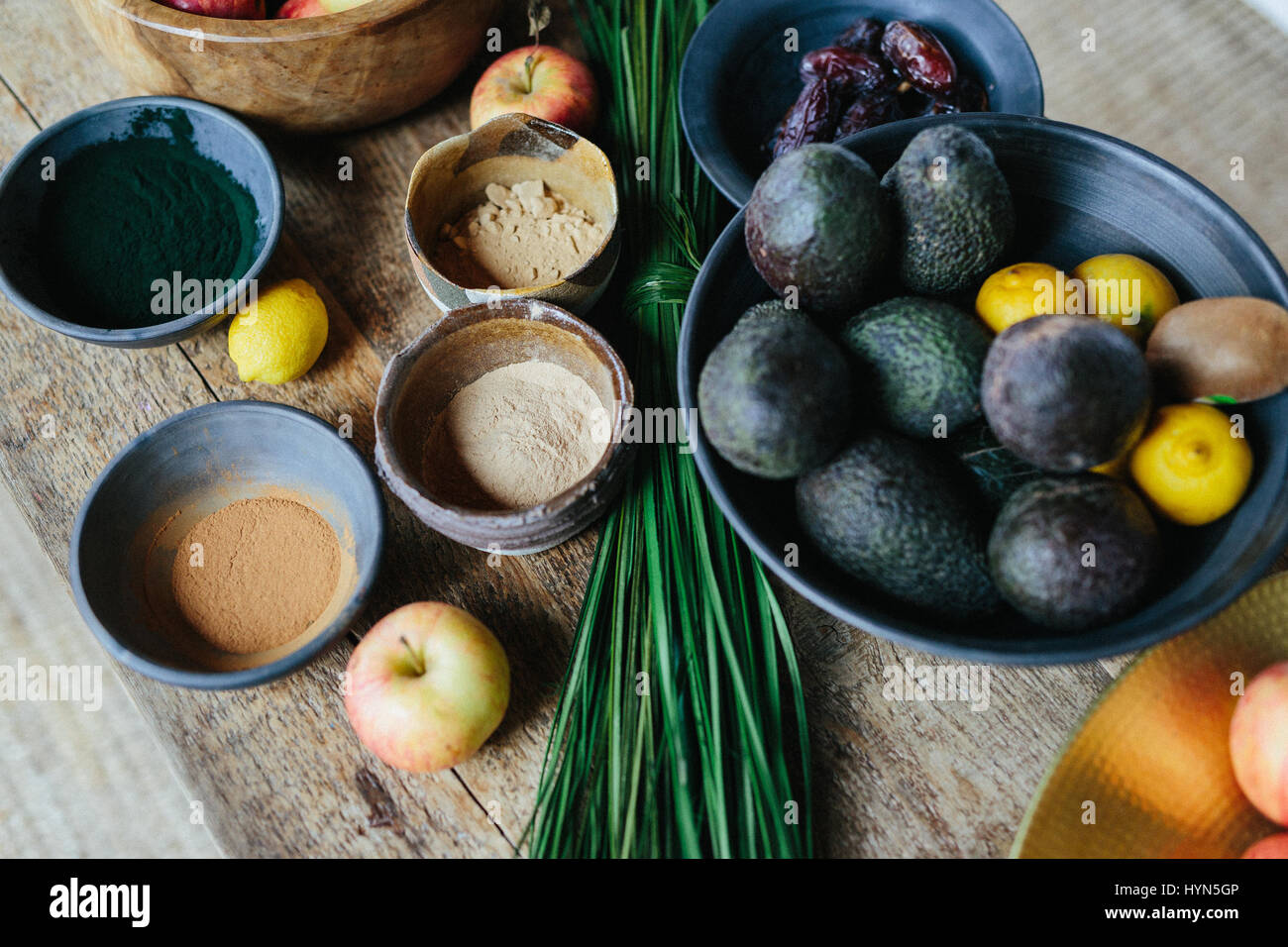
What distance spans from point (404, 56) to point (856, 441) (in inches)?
26.0

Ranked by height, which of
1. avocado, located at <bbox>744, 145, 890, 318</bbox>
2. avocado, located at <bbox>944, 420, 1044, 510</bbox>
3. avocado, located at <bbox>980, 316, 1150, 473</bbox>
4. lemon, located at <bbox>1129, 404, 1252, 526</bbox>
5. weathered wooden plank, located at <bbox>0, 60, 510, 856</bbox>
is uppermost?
avocado, located at <bbox>744, 145, 890, 318</bbox>

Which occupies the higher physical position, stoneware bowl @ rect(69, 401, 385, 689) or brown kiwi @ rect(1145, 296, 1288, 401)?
brown kiwi @ rect(1145, 296, 1288, 401)

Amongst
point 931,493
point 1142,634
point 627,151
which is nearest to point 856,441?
point 931,493

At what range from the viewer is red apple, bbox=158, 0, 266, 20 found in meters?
0.92

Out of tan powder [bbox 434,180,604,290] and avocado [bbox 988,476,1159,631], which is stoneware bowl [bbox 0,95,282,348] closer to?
tan powder [bbox 434,180,604,290]

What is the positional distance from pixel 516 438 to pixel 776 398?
0.33 m

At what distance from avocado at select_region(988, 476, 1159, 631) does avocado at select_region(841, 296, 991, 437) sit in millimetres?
88

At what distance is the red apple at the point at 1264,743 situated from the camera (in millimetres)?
626

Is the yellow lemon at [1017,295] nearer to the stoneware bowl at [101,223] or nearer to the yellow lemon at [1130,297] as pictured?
the yellow lemon at [1130,297]

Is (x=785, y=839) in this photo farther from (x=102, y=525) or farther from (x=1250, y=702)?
(x=102, y=525)

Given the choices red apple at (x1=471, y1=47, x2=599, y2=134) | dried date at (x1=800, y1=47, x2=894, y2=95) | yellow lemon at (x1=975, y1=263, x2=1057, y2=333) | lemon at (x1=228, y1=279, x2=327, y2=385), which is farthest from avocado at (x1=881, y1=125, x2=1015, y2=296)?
lemon at (x1=228, y1=279, x2=327, y2=385)

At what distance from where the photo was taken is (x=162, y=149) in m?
0.96

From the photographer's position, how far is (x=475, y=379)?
0.87 meters

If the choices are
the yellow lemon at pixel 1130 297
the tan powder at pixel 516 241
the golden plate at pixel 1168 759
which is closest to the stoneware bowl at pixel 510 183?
the tan powder at pixel 516 241
